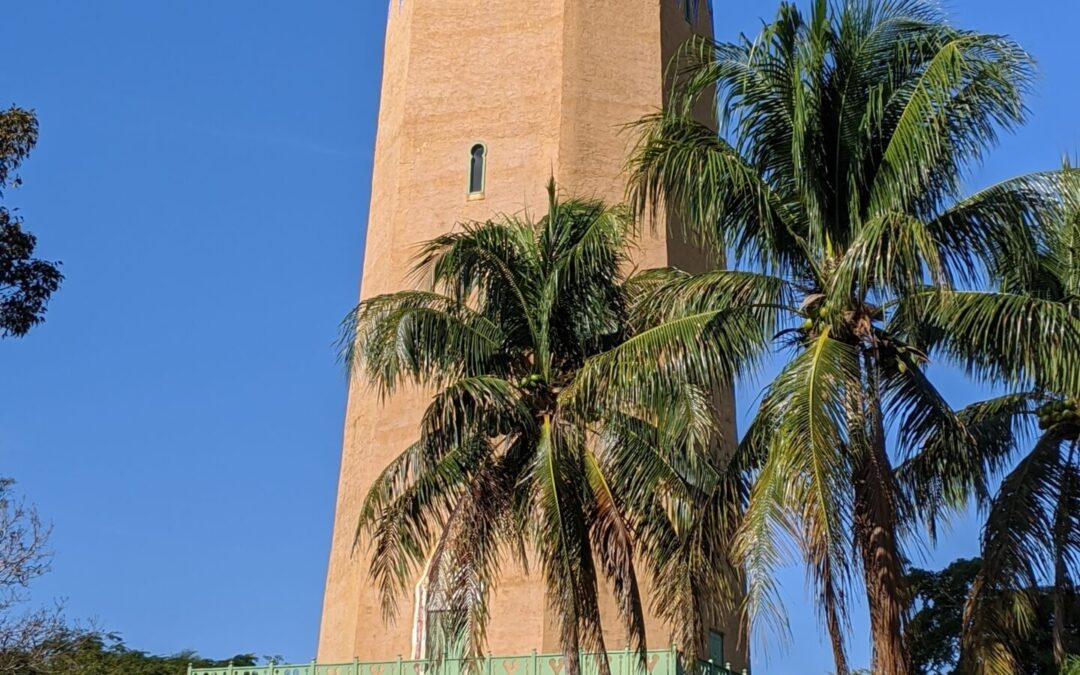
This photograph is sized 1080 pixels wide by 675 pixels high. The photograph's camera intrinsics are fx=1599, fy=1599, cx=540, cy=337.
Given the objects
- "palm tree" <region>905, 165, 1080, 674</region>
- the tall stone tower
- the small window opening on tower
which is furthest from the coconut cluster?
the small window opening on tower

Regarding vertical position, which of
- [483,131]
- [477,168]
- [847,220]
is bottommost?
[847,220]

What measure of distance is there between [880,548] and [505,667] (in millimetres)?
6550

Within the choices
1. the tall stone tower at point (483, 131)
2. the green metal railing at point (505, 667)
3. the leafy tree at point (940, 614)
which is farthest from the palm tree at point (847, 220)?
the leafy tree at point (940, 614)

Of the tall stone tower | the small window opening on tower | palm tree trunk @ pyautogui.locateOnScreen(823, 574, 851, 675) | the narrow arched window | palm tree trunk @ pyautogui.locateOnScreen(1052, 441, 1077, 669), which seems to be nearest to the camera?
palm tree trunk @ pyautogui.locateOnScreen(823, 574, 851, 675)

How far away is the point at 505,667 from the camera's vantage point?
64.1 ft

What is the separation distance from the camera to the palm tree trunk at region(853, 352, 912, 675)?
1414 cm

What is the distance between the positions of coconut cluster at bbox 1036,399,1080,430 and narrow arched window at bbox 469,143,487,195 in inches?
370

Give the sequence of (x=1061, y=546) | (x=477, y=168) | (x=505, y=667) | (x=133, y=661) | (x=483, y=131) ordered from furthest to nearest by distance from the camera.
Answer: (x=133, y=661), (x=483, y=131), (x=477, y=168), (x=505, y=667), (x=1061, y=546)

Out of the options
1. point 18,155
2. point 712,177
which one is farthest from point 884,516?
point 18,155

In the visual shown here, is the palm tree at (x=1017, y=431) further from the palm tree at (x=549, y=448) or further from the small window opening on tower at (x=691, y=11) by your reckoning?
the small window opening on tower at (x=691, y=11)

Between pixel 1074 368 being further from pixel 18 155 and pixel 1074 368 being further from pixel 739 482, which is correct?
pixel 18 155

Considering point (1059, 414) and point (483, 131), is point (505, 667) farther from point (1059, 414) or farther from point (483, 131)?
point (483, 131)

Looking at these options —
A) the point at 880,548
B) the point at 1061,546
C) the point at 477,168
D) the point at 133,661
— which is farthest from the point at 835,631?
the point at 133,661

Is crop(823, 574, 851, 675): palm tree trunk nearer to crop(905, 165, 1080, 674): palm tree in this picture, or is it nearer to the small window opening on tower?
crop(905, 165, 1080, 674): palm tree
